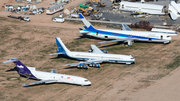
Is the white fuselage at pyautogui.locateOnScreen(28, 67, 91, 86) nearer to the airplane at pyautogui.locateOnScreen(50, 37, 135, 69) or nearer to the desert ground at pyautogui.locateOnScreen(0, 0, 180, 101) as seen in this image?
the desert ground at pyautogui.locateOnScreen(0, 0, 180, 101)

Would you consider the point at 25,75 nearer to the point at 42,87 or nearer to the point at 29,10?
the point at 42,87

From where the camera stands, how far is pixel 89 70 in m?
82.9

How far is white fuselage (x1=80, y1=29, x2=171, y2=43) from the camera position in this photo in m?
101

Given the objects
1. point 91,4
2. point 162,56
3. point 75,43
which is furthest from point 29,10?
point 162,56

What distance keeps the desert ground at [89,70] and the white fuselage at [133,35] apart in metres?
2.78

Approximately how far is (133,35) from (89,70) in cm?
2974

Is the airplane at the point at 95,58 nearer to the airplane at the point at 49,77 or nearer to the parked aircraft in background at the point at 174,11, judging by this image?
the airplane at the point at 49,77

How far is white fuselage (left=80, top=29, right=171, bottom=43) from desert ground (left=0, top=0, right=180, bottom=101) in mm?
2776

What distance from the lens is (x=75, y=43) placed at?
107312 millimetres

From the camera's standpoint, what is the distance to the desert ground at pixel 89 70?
68188mm

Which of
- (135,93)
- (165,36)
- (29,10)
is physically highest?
(29,10)

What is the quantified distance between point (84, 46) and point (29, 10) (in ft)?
208

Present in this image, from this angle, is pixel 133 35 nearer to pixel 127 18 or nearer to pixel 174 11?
pixel 127 18

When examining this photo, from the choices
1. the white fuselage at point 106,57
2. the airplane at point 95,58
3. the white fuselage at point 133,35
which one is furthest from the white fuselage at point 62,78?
the white fuselage at point 133,35
